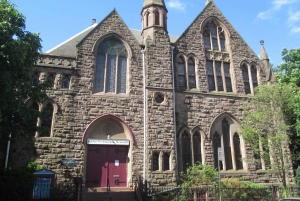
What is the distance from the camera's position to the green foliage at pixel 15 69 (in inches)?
367

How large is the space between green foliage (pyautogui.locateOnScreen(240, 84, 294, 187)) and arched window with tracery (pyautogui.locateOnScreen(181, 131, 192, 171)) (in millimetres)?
3133

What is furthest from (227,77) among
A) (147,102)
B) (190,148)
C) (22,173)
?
(22,173)

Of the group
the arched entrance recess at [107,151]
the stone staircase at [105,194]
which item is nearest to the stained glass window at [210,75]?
the arched entrance recess at [107,151]

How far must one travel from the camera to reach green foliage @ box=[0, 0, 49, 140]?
9328mm

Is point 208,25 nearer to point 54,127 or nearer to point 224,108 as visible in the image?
point 224,108

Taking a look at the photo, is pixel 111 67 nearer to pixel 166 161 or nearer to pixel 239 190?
pixel 166 161

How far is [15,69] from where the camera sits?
9.98 metres

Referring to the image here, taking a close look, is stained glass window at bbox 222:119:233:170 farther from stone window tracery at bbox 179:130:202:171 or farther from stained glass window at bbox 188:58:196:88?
stained glass window at bbox 188:58:196:88

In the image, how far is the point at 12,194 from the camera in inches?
397

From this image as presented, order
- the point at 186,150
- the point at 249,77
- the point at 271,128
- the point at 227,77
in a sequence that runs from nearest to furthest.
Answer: the point at 271,128, the point at 186,150, the point at 227,77, the point at 249,77

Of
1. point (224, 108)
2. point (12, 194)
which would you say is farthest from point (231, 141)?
point (12, 194)

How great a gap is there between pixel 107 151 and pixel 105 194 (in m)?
2.47

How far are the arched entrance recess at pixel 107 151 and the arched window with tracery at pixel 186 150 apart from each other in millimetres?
3047

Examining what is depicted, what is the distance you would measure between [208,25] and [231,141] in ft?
27.3
